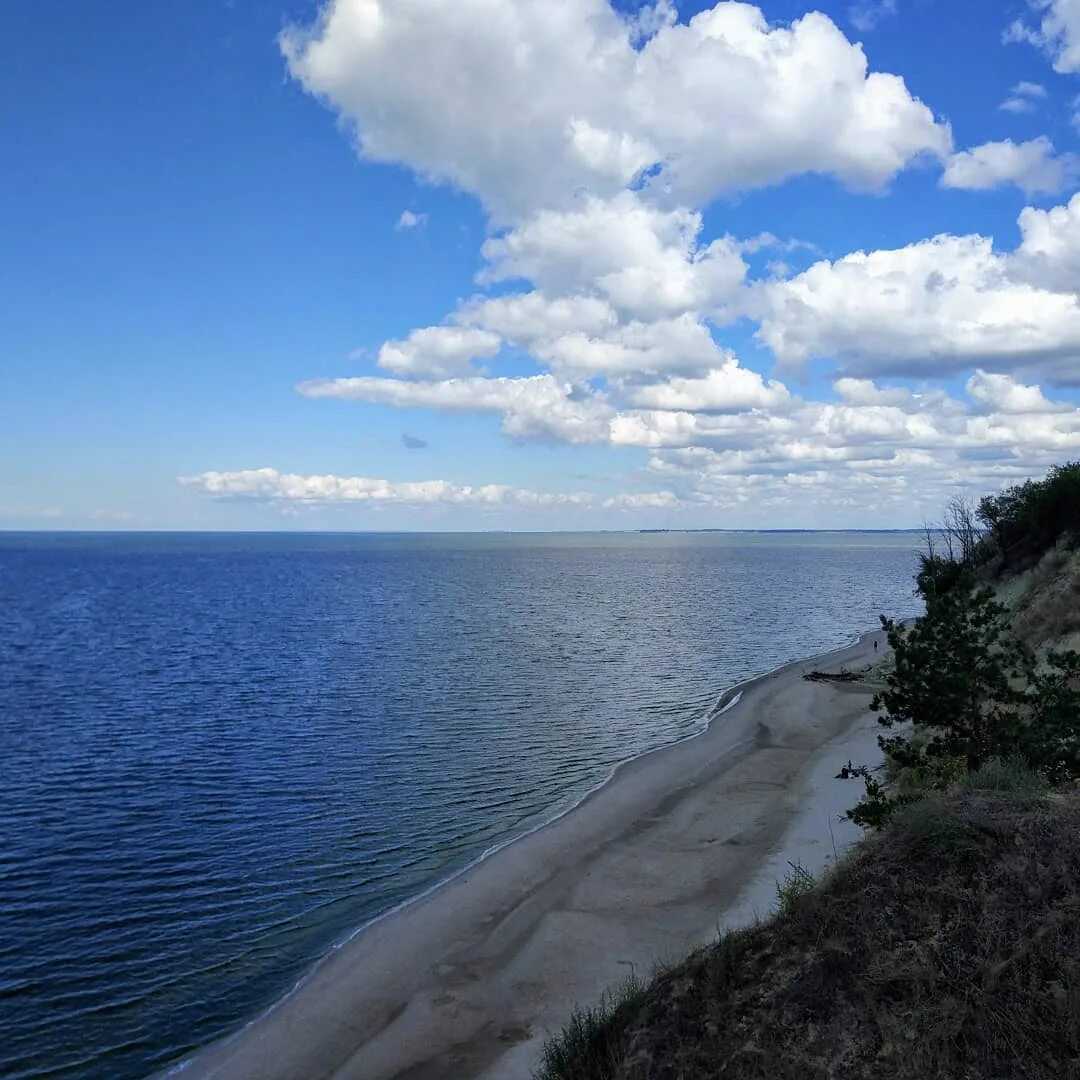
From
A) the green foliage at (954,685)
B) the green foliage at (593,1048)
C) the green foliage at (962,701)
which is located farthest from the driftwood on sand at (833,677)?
the green foliage at (593,1048)

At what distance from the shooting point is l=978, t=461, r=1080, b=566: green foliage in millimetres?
43594

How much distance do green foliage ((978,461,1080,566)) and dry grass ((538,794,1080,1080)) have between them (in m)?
36.7

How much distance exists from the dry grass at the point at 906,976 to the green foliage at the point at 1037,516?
120ft

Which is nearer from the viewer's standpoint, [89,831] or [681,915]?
[681,915]

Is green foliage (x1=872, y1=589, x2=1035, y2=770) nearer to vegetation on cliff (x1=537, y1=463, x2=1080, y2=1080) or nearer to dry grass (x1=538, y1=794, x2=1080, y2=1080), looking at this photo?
vegetation on cliff (x1=537, y1=463, x2=1080, y2=1080)

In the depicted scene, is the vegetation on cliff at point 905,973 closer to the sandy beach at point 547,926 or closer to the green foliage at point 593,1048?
the green foliage at point 593,1048

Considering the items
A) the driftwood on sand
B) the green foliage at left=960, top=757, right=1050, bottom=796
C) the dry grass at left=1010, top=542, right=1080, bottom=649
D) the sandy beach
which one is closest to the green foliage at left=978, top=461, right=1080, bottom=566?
the dry grass at left=1010, top=542, right=1080, bottom=649

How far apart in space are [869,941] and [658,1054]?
2.97 meters

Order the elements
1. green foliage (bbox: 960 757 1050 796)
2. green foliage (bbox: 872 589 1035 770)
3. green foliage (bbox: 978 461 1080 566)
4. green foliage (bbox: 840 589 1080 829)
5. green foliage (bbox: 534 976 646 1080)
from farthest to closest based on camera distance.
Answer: green foliage (bbox: 978 461 1080 566)
green foliage (bbox: 872 589 1035 770)
green foliage (bbox: 840 589 1080 829)
green foliage (bbox: 960 757 1050 796)
green foliage (bbox: 534 976 646 1080)

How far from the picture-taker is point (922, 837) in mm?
11938

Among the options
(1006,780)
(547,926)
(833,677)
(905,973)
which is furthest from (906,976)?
(833,677)

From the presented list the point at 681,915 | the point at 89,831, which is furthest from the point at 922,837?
the point at 89,831

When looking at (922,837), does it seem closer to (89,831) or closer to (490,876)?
(490,876)

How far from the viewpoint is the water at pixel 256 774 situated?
1703 cm
